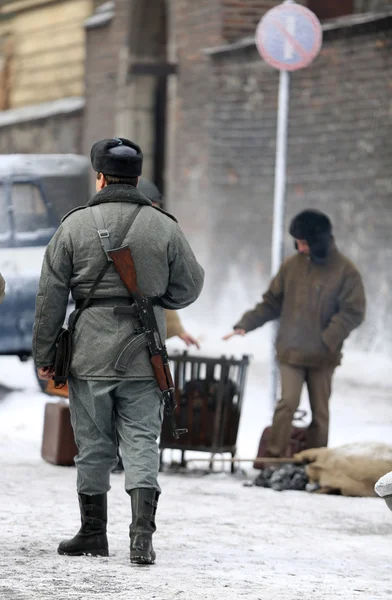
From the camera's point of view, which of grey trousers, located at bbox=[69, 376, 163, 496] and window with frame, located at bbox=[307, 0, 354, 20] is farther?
window with frame, located at bbox=[307, 0, 354, 20]

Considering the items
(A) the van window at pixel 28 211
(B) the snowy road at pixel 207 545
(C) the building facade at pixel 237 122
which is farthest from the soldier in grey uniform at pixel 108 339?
(C) the building facade at pixel 237 122

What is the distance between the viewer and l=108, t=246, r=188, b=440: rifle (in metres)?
6.06

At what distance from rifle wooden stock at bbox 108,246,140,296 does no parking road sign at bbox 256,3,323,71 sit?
→ 15.2 feet

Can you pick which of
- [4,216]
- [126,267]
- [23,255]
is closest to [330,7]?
[4,216]

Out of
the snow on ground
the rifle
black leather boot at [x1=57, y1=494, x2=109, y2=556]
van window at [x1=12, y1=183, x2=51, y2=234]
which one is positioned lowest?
the snow on ground

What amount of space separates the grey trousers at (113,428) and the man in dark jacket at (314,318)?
10.5ft

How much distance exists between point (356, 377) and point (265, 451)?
557 cm

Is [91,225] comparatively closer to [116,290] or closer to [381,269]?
[116,290]

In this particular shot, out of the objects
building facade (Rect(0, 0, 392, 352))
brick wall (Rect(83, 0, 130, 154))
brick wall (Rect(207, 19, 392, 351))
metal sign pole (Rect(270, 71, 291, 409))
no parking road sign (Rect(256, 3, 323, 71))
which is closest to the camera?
no parking road sign (Rect(256, 3, 323, 71))

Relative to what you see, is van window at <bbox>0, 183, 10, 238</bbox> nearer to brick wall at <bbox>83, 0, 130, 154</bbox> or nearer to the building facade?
the building facade

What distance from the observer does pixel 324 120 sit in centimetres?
1616

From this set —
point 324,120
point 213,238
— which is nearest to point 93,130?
point 213,238

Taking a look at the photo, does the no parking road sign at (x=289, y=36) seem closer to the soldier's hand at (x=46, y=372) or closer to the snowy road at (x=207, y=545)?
the snowy road at (x=207, y=545)

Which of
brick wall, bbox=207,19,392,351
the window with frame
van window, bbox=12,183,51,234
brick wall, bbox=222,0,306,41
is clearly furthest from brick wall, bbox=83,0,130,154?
van window, bbox=12,183,51,234
